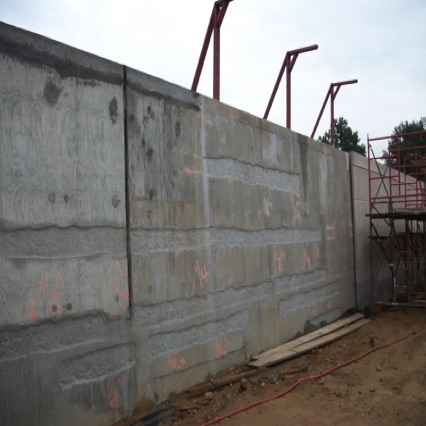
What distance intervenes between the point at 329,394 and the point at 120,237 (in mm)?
2741

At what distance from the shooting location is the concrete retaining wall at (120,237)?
3.10 m

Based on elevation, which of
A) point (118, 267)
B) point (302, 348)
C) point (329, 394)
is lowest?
point (329, 394)

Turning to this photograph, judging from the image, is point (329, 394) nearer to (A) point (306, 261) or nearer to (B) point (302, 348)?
(B) point (302, 348)

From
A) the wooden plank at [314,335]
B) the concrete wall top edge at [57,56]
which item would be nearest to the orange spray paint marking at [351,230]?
the wooden plank at [314,335]

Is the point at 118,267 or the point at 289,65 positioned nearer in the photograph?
the point at 118,267

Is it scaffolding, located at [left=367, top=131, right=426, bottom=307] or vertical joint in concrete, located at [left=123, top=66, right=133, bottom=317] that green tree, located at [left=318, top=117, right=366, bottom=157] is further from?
vertical joint in concrete, located at [left=123, top=66, right=133, bottom=317]

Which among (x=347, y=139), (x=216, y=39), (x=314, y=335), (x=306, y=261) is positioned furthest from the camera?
(x=347, y=139)

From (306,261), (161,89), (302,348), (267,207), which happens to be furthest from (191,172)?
(306,261)

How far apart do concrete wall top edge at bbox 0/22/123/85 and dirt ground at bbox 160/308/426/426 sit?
297 centimetres

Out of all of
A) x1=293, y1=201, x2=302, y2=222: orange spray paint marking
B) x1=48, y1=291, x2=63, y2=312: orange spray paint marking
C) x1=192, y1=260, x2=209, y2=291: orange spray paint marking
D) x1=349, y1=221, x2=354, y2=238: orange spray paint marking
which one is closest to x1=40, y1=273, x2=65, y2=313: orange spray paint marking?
x1=48, y1=291, x2=63, y2=312: orange spray paint marking

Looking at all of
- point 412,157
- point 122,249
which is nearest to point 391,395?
point 122,249

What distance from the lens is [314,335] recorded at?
6820mm

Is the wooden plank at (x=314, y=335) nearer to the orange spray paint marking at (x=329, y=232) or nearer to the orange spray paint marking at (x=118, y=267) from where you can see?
the orange spray paint marking at (x=329, y=232)

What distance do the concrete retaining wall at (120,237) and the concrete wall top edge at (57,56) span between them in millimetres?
11
